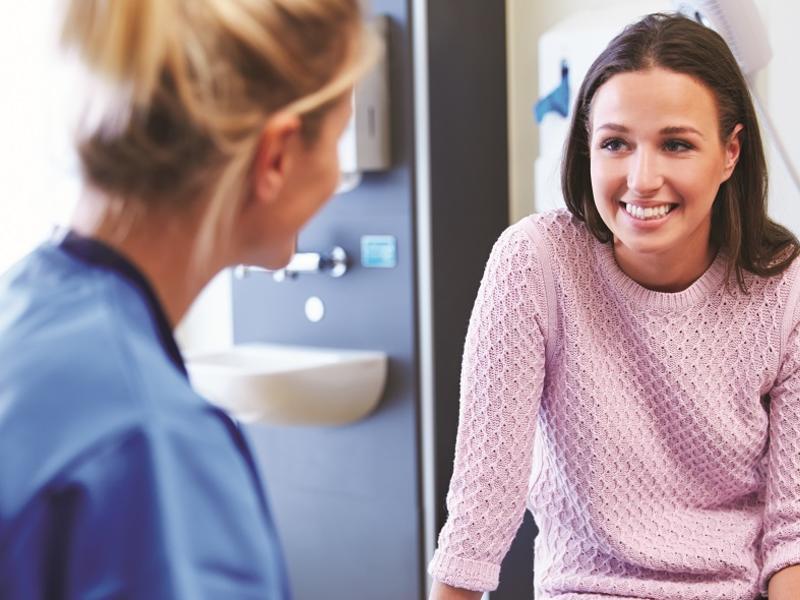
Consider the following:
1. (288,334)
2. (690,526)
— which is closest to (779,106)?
(690,526)

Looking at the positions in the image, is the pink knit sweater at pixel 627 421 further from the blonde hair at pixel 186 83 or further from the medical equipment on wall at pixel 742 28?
the blonde hair at pixel 186 83

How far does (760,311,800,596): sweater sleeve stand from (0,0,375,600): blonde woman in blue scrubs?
0.83 m

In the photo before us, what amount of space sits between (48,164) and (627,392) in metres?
0.87

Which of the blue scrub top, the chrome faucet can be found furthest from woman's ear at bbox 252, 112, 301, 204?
the chrome faucet

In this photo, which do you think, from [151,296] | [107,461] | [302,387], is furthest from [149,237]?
[302,387]

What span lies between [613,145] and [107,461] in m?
0.90

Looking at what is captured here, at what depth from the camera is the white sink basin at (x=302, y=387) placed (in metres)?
2.12

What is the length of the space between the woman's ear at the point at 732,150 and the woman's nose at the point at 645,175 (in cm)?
11

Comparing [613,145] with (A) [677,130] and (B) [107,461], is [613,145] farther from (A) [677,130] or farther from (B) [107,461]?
(B) [107,461]

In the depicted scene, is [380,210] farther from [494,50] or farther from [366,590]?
[366,590]

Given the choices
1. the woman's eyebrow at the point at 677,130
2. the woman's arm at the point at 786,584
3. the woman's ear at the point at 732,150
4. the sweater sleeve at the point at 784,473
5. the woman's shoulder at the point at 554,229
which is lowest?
the woman's arm at the point at 786,584

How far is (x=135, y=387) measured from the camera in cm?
59

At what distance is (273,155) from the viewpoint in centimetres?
69

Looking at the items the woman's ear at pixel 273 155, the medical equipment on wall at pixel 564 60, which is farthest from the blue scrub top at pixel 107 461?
the medical equipment on wall at pixel 564 60
